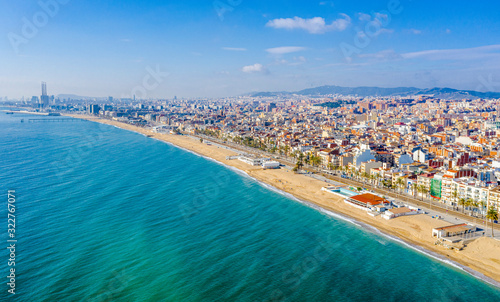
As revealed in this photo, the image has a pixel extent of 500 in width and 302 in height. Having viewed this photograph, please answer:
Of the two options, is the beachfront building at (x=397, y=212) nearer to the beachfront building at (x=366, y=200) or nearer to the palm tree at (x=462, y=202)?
the beachfront building at (x=366, y=200)

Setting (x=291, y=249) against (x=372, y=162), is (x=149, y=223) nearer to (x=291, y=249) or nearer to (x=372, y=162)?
(x=291, y=249)

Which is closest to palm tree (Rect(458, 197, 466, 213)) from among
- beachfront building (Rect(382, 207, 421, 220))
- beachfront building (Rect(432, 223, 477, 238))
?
beachfront building (Rect(382, 207, 421, 220))

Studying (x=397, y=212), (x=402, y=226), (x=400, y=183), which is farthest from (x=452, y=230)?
(x=400, y=183)


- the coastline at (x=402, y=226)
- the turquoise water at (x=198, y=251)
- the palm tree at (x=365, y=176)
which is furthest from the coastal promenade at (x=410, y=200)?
the turquoise water at (x=198, y=251)

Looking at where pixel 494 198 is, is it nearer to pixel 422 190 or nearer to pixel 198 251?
pixel 422 190

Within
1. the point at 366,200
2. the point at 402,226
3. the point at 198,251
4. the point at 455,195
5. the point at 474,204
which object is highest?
the point at 455,195

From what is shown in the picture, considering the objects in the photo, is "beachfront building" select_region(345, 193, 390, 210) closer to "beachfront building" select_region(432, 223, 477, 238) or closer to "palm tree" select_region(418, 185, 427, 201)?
"palm tree" select_region(418, 185, 427, 201)
